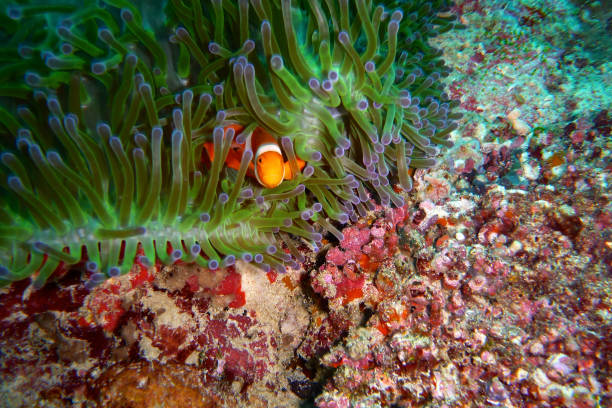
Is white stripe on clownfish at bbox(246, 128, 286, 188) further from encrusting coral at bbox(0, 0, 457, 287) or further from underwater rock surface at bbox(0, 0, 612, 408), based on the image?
underwater rock surface at bbox(0, 0, 612, 408)

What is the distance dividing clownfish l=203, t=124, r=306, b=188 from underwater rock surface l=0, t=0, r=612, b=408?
906 millimetres

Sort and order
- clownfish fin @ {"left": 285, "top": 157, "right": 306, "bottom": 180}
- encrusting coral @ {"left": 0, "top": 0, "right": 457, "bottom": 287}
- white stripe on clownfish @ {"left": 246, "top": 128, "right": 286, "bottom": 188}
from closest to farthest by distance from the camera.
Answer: encrusting coral @ {"left": 0, "top": 0, "right": 457, "bottom": 287}
white stripe on clownfish @ {"left": 246, "top": 128, "right": 286, "bottom": 188}
clownfish fin @ {"left": 285, "top": 157, "right": 306, "bottom": 180}

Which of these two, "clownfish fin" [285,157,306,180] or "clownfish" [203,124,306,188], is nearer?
"clownfish" [203,124,306,188]

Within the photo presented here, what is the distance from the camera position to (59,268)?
246 cm

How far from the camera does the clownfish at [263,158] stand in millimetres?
2463

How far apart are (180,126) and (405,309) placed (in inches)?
85.1

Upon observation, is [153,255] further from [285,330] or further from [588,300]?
[588,300]

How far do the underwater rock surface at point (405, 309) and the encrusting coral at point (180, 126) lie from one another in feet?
1.22

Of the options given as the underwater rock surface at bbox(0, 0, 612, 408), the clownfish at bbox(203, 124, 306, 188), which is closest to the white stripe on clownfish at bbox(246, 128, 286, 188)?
the clownfish at bbox(203, 124, 306, 188)

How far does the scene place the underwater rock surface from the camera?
7.61 feet

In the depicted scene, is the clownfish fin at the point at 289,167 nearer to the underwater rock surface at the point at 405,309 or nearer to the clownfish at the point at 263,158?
the clownfish at the point at 263,158

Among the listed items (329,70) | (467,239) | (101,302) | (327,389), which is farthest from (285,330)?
(329,70)

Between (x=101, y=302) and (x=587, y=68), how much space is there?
5.48 meters

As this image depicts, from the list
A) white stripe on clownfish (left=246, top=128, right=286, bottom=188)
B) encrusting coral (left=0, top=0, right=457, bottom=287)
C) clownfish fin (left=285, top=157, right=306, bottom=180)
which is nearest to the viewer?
encrusting coral (left=0, top=0, right=457, bottom=287)
